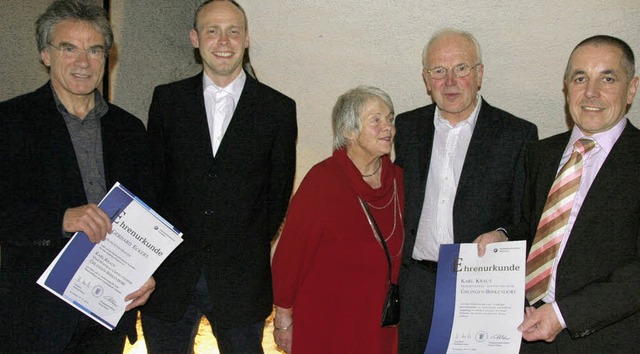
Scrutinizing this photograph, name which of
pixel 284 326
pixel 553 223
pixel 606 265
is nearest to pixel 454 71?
pixel 553 223

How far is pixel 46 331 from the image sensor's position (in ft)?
9.36

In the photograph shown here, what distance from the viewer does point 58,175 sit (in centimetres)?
289

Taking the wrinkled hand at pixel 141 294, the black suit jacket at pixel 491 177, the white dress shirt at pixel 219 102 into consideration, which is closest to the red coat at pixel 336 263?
the black suit jacket at pixel 491 177

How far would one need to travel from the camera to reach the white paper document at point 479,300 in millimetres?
2895

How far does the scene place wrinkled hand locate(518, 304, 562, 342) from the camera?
275 cm

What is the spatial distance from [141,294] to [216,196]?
59 centimetres

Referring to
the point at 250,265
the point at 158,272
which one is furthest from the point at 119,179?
the point at 250,265

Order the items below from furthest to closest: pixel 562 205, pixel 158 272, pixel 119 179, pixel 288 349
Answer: pixel 288 349 → pixel 158 272 → pixel 119 179 → pixel 562 205

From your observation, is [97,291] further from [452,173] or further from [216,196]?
[452,173]

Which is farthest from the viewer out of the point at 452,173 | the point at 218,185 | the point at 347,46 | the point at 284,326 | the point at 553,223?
the point at 347,46

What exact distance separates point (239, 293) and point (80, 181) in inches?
36.7

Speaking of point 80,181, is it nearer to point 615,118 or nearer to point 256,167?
point 256,167

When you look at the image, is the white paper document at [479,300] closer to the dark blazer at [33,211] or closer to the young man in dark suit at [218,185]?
the young man in dark suit at [218,185]

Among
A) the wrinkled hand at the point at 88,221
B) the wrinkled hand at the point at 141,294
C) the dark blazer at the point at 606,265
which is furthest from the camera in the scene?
the wrinkled hand at the point at 141,294
